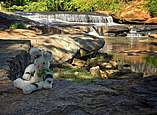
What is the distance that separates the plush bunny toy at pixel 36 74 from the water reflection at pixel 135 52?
316 inches

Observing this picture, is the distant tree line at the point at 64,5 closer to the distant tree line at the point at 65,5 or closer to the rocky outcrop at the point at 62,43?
the distant tree line at the point at 65,5

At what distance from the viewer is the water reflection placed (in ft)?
55.6

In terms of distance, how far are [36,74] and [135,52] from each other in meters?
14.3

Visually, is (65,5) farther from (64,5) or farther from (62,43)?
(62,43)

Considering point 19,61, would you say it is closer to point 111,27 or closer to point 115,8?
point 111,27

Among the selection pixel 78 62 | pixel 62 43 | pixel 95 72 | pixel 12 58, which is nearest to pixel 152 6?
pixel 62 43

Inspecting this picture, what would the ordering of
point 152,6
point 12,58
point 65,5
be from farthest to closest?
1. point 65,5
2. point 152,6
3. point 12,58

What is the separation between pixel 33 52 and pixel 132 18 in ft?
86.2

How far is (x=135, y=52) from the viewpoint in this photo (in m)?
21.1

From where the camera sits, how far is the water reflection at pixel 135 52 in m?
17.0

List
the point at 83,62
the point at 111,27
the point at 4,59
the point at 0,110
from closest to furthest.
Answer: the point at 0,110 → the point at 4,59 → the point at 83,62 → the point at 111,27

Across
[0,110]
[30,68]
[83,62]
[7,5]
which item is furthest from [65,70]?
[7,5]

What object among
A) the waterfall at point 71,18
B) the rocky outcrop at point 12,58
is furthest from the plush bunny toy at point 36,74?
the waterfall at point 71,18

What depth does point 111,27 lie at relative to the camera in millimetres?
28422
